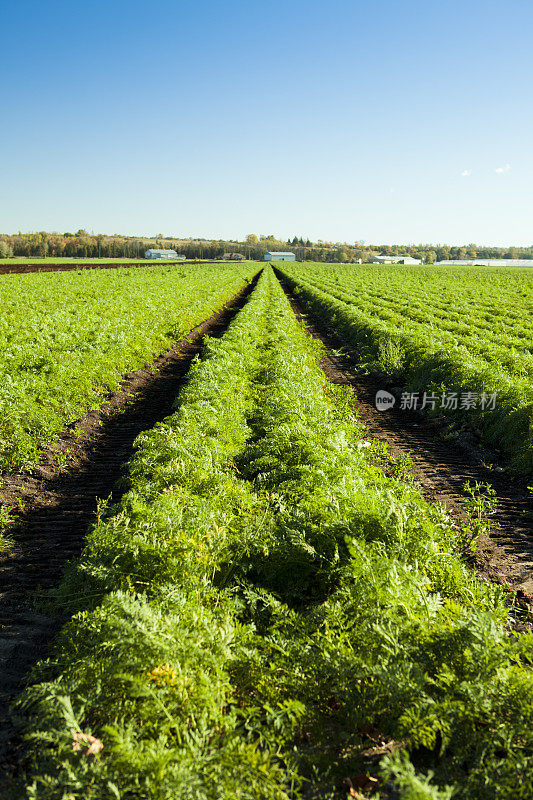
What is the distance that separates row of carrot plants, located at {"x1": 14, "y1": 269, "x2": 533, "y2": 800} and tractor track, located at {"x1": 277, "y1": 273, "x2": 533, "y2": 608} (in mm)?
784

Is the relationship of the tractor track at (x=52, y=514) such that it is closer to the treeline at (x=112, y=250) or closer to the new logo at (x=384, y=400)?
the new logo at (x=384, y=400)

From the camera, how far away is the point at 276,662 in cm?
335

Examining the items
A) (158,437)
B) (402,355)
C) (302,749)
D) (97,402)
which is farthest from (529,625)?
(402,355)

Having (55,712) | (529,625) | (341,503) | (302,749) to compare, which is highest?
(341,503)

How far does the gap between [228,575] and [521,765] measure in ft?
8.42

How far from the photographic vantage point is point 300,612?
396 cm

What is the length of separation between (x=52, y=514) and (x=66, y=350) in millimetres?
7675

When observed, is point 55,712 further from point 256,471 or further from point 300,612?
point 256,471

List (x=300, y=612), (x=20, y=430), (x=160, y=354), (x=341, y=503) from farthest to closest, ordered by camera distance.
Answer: (x=160, y=354) → (x=20, y=430) → (x=341, y=503) → (x=300, y=612)

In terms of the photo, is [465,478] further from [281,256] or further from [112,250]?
[281,256]

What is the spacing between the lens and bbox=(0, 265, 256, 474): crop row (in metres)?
8.88

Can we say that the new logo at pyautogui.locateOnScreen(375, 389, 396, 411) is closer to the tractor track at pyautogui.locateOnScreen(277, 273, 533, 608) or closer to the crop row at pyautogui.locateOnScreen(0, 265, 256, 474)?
the tractor track at pyautogui.locateOnScreen(277, 273, 533, 608)

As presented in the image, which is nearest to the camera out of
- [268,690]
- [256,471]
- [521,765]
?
[521,765]

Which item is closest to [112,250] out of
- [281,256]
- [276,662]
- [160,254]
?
[160,254]
